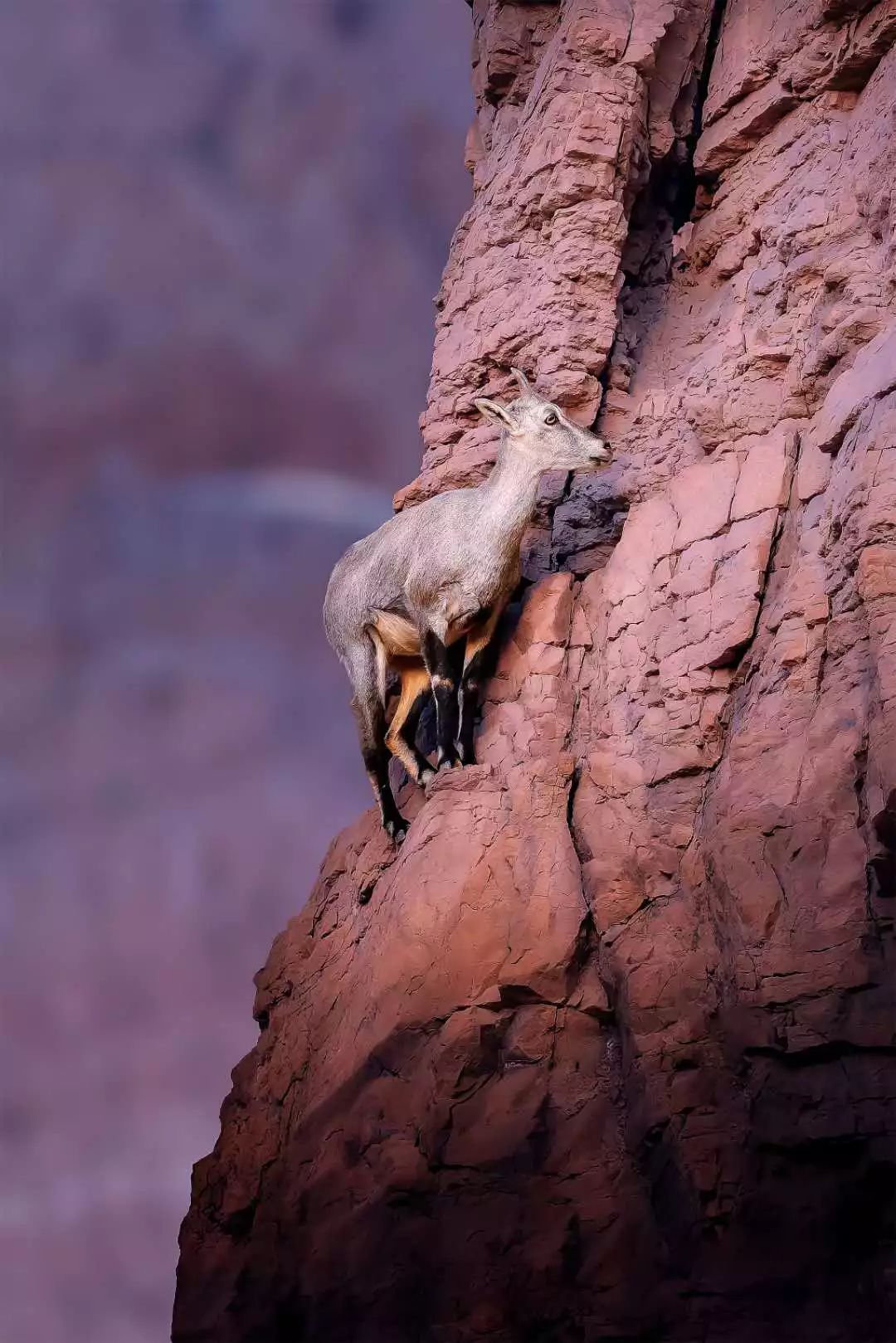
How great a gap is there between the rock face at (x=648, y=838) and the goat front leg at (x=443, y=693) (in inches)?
8.9

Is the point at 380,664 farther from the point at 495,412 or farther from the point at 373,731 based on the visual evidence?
the point at 495,412

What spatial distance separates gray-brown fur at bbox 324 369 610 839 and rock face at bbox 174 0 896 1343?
25 centimetres

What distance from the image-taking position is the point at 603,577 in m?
8.76

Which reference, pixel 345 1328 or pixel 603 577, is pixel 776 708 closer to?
pixel 603 577

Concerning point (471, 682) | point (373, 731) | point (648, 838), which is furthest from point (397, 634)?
point (648, 838)

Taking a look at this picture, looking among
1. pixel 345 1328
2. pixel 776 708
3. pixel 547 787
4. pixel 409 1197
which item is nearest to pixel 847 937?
pixel 776 708

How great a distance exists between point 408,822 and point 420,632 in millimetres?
1266

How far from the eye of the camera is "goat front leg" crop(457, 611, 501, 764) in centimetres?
882

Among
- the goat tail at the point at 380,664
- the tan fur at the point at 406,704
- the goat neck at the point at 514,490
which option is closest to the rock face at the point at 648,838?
the goat neck at the point at 514,490

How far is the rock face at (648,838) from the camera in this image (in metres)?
→ 6.26

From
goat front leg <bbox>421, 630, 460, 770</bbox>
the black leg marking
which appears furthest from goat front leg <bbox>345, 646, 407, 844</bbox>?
the black leg marking

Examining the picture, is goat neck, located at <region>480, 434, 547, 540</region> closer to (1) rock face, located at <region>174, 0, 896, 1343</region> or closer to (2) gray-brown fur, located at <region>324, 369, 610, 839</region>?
(2) gray-brown fur, located at <region>324, 369, 610, 839</region>

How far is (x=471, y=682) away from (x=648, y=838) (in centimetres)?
190

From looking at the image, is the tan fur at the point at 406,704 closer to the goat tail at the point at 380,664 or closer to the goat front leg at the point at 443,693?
the goat tail at the point at 380,664
